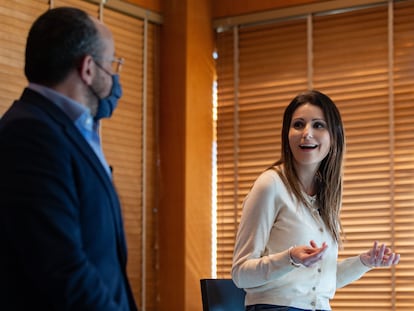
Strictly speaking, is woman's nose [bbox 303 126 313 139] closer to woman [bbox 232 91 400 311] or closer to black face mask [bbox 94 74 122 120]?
woman [bbox 232 91 400 311]

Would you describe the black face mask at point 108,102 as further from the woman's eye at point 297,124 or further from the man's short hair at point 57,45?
the woman's eye at point 297,124

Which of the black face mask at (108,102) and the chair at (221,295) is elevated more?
the black face mask at (108,102)

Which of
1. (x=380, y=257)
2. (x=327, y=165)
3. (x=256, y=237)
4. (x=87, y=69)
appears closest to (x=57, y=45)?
(x=87, y=69)

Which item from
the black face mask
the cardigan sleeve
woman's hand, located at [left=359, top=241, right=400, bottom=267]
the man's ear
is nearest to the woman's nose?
the cardigan sleeve

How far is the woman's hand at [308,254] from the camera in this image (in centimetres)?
232

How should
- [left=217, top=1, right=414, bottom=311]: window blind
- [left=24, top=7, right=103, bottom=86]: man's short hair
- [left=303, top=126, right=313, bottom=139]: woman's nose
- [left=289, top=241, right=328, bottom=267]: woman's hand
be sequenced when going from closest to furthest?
[left=24, top=7, right=103, bottom=86]: man's short hair
[left=289, top=241, right=328, bottom=267]: woman's hand
[left=303, top=126, right=313, bottom=139]: woman's nose
[left=217, top=1, right=414, bottom=311]: window blind

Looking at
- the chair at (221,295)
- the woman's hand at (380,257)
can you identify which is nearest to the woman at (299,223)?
the woman's hand at (380,257)

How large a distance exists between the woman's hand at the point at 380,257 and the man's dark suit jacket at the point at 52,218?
1431 millimetres

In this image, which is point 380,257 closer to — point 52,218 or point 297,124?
point 297,124

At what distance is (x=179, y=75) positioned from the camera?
4.69m

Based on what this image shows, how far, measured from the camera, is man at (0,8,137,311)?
1477mm

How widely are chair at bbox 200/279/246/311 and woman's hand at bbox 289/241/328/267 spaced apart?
1.80 feet

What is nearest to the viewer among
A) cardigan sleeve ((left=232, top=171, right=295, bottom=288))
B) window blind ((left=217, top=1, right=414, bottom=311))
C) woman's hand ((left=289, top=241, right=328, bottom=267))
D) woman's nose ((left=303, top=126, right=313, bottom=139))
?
woman's hand ((left=289, top=241, right=328, bottom=267))

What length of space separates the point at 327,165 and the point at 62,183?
5.12ft
